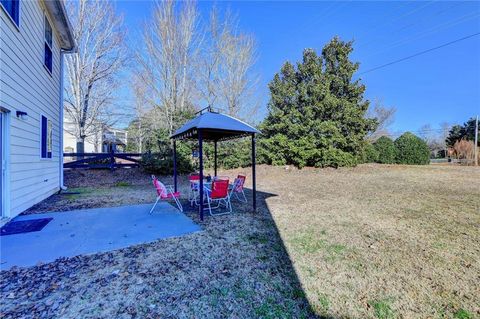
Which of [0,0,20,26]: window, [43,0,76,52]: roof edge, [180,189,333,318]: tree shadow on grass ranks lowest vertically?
[180,189,333,318]: tree shadow on grass

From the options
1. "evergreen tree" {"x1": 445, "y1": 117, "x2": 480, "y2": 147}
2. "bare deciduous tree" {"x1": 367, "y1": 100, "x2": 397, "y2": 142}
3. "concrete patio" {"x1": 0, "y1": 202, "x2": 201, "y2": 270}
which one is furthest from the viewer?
"bare deciduous tree" {"x1": 367, "y1": 100, "x2": 397, "y2": 142}

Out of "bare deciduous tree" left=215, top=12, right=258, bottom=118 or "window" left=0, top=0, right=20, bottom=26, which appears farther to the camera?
"bare deciduous tree" left=215, top=12, right=258, bottom=118

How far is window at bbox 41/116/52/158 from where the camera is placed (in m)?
6.29

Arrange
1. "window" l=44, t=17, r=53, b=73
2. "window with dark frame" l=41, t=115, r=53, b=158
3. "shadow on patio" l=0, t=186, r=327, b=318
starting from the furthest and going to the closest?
"window" l=44, t=17, r=53, b=73 < "window with dark frame" l=41, t=115, r=53, b=158 < "shadow on patio" l=0, t=186, r=327, b=318

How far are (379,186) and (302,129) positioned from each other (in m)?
5.21

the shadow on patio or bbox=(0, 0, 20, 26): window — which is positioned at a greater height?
bbox=(0, 0, 20, 26): window

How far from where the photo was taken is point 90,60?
1306 cm

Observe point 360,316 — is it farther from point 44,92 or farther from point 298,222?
point 44,92

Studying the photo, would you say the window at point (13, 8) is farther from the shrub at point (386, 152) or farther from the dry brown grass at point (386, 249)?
the shrub at point (386, 152)

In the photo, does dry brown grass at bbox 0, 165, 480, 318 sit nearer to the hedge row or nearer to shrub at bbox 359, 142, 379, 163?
shrub at bbox 359, 142, 379, 163

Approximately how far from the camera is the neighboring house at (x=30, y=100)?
165 inches

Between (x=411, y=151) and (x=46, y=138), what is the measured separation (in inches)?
705

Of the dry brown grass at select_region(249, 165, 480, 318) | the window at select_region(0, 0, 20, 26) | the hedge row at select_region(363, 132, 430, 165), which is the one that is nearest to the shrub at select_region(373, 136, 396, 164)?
the hedge row at select_region(363, 132, 430, 165)

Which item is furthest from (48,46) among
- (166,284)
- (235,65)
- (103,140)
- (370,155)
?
(103,140)
